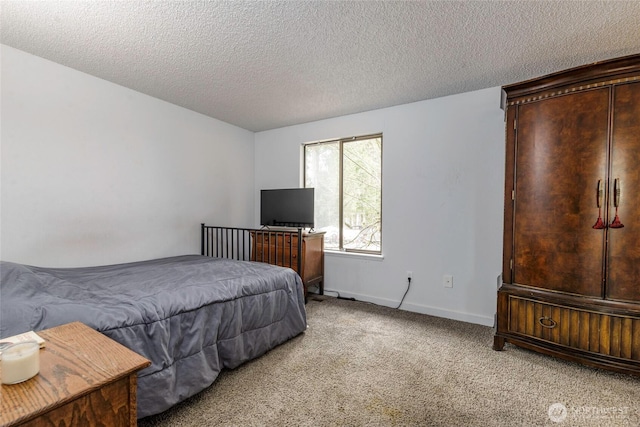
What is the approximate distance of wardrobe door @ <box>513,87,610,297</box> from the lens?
196 cm

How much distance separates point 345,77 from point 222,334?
2.23m

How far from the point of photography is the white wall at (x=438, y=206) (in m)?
2.79

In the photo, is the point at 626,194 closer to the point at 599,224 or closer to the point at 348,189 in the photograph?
the point at 599,224

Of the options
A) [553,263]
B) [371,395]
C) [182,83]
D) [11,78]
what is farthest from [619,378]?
[11,78]

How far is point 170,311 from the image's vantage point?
1.66m

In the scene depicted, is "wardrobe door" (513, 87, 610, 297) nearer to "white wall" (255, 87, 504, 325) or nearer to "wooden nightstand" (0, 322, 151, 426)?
Answer: "white wall" (255, 87, 504, 325)

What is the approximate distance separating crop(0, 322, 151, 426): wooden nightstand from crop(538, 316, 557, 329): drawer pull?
2.48 m

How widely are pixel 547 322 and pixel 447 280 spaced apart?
0.95 m

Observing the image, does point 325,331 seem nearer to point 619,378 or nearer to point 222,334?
point 222,334

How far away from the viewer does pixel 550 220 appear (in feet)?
6.95

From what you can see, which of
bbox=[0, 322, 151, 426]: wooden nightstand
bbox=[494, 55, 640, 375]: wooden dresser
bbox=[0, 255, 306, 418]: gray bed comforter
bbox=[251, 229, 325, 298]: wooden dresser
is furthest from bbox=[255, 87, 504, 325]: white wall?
bbox=[0, 322, 151, 426]: wooden nightstand

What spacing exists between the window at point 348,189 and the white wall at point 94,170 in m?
1.36

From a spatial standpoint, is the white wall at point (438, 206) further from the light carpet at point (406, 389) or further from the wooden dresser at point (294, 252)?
the light carpet at point (406, 389)

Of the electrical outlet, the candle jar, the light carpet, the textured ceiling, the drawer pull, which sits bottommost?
the light carpet
